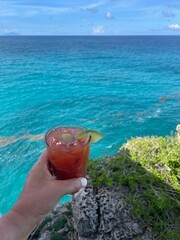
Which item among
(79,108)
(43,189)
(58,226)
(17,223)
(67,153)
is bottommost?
(79,108)

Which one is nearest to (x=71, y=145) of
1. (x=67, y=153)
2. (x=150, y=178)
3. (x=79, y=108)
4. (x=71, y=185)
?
(x=67, y=153)

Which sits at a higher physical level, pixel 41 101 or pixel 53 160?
pixel 53 160

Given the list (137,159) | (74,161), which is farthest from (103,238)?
(74,161)

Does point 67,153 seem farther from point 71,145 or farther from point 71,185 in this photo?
point 71,185

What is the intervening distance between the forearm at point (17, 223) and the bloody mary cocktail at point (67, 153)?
36 cm

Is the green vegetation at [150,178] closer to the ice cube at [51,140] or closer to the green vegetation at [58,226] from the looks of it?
the green vegetation at [58,226]

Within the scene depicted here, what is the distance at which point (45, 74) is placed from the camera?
111 feet

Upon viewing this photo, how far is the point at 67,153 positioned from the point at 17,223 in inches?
22.1

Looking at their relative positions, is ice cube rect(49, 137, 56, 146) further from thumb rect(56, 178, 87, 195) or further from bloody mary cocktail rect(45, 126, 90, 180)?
thumb rect(56, 178, 87, 195)

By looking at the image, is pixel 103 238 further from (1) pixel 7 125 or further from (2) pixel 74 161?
(1) pixel 7 125

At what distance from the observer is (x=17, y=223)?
Result: 1.80 meters

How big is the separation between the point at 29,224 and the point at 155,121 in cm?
1565

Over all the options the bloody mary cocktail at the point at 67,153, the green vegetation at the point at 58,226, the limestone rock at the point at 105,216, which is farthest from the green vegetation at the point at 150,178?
the bloody mary cocktail at the point at 67,153

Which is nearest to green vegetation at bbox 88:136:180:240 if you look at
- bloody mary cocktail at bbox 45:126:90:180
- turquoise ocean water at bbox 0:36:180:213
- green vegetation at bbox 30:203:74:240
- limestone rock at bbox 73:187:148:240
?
limestone rock at bbox 73:187:148:240
